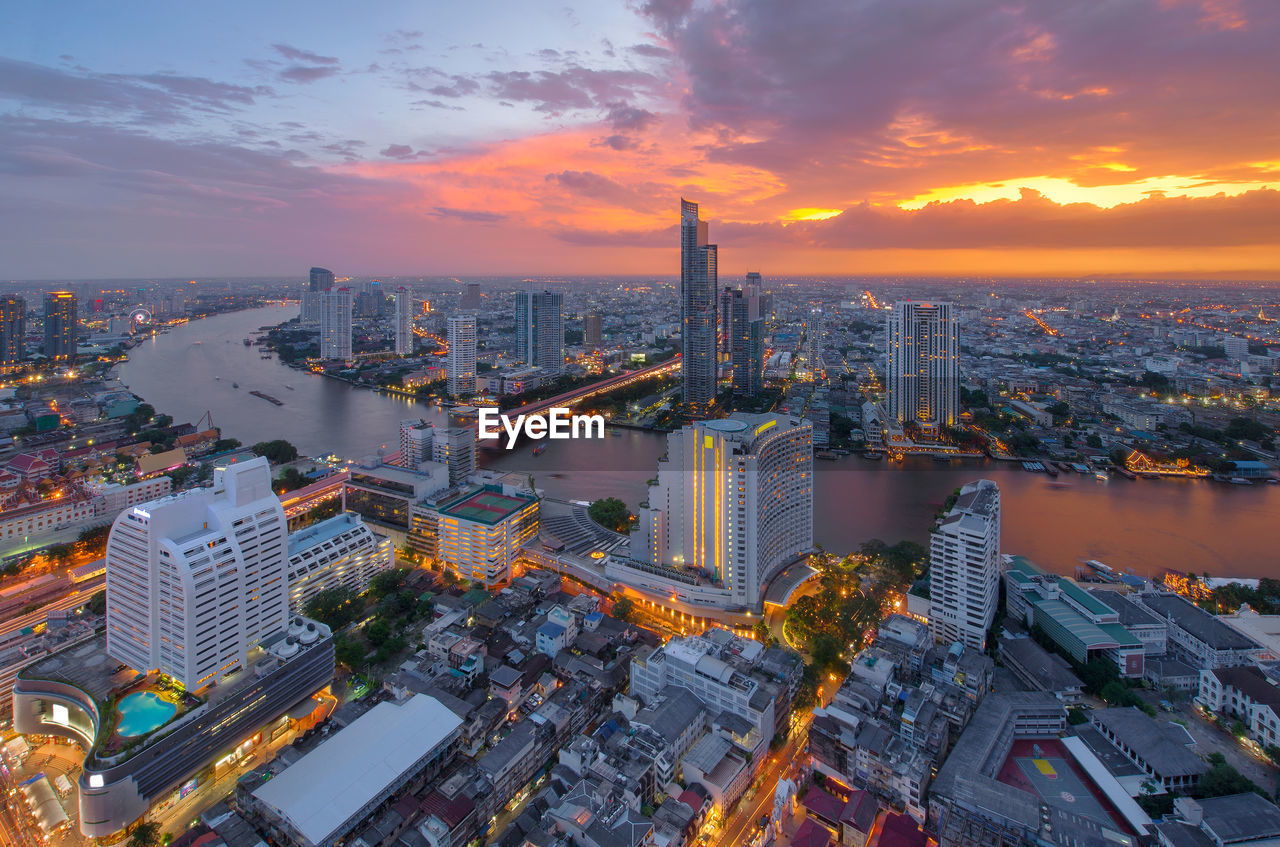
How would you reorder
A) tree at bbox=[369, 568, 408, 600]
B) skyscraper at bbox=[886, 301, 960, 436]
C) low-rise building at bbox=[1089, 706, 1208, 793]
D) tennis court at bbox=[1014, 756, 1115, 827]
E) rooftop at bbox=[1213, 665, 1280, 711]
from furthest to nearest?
skyscraper at bbox=[886, 301, 960, 436], tree at bbox=[369, 568, 408, 600], rooftop at bbox=[1213, 665, 1280, 711], low-rise building at bbox=[1089, 706, 1208, 793], tennis court at bbox=[1014, 756, 1115, 827]

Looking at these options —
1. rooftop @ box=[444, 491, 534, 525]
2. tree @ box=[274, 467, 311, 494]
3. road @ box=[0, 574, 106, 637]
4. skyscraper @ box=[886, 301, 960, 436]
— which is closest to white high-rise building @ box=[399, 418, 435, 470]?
tree @ box=[274, 467, 311, 494]

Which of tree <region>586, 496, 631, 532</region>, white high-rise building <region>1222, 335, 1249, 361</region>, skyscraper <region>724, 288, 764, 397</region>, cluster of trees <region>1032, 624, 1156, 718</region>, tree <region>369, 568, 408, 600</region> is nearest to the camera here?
cluster of trees <region>1032, 624, 1156, 718</region>

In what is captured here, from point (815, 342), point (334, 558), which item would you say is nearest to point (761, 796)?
point (334, 558)

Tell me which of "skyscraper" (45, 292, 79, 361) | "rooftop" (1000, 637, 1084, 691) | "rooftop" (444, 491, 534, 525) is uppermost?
"skyscraper" (45, 292, 79, 361)

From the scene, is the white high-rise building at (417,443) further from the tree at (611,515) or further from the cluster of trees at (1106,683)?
the cluster of trees at (1106,683)

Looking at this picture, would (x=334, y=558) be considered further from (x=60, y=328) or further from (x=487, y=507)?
(x=60, y=328)

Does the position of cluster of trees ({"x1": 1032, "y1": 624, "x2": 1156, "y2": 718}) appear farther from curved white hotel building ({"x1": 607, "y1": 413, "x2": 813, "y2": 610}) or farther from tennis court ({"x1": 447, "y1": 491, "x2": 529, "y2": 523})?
tennis court ({"x1": 447, "y1": 491, "x2": 529, "y2": 523})

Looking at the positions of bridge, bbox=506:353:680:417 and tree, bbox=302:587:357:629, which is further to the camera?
bridge, bbox=506:353:680:417
